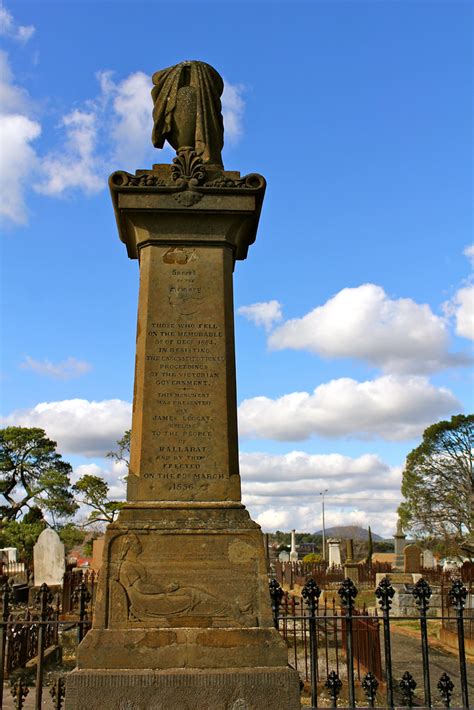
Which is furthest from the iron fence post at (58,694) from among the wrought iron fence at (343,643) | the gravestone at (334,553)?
the gravestone at (334,553)

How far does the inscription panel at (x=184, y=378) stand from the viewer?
5.29 m

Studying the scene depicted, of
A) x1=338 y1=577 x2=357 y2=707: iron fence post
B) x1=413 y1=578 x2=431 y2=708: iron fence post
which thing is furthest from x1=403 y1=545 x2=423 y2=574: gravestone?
x1=338 y1=577 x2=357 y2=707: iron fence post

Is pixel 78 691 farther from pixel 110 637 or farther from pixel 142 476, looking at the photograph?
pixel 142 476

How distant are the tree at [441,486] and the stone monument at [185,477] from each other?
3679cm

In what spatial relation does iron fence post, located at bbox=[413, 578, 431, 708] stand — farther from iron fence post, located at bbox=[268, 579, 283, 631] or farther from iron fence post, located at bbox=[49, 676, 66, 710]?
iron fence post, located at bbox=[49, 676, 66, 710]

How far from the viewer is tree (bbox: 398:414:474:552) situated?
132 ft

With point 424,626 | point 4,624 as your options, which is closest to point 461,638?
point 424,626

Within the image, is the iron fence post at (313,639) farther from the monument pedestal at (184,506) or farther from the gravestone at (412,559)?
the gravestone at (412,559)

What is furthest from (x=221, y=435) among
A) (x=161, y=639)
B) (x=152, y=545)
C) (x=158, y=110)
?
(x=158, y=110)

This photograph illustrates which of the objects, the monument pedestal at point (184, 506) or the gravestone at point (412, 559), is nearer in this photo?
the monument pedestal at point (184, 506)

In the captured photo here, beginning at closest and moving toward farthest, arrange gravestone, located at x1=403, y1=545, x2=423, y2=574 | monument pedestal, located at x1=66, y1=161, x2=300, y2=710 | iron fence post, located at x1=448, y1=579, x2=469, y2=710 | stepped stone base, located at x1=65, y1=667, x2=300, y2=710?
stepped stone base, located at x1=65, y1=667, x2=300, y2=710 → monument pedestal, located at x1=66, y1=161, x2=300, y2=710 → iron fence post, located at x1=448, y1=579, x2=469, y2=710 → gravestone, located at x1=403, y1=545, x2=423, y2=574

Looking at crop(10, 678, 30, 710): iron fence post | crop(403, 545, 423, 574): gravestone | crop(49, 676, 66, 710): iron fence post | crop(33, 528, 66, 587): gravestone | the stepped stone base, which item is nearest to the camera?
the stepped stone base

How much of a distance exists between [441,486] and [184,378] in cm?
4003

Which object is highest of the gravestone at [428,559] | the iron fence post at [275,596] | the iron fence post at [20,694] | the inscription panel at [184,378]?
the inscription panel at [184,378]
